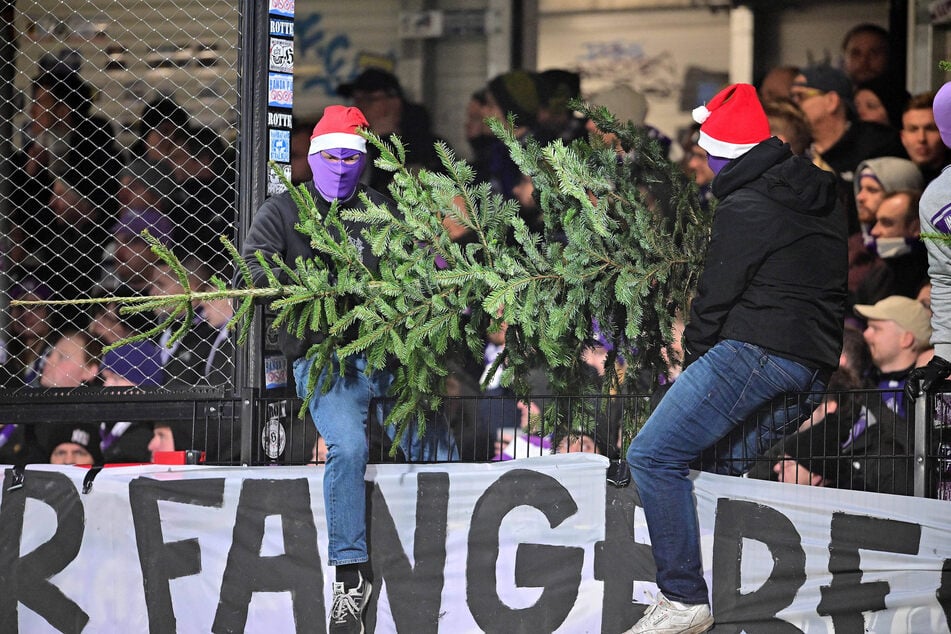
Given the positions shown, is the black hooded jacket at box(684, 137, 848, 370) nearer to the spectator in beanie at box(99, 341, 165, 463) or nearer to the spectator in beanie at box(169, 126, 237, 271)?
the spectator in beanie at box(99, 341, 165, 463)

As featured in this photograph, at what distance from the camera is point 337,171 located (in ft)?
16.1

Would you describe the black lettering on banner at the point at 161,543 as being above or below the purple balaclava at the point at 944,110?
below

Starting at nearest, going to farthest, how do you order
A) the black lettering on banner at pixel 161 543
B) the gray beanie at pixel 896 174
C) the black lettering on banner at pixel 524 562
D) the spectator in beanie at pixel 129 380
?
the black lettering on banner at pixel 524 562, the black lettering on banner at pixel 161 543, the spectator in beanie at pixel 129 380, the gray beanie at pixel 896 174

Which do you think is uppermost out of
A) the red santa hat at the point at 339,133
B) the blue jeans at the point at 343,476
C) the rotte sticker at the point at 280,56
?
the rotte sticker at the point at 280,56

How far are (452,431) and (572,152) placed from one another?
1340mm

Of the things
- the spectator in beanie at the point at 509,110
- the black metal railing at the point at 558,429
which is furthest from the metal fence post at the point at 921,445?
the spectator in beanie at the point at 509,110

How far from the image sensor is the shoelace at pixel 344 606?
4605 mm

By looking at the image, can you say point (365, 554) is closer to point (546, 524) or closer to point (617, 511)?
point (546, 524)

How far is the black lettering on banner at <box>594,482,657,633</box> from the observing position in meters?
4.46

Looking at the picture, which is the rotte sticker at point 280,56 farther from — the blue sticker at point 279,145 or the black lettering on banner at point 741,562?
the black lettering on banner at point 741,562

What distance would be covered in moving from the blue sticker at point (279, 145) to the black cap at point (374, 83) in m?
3.33

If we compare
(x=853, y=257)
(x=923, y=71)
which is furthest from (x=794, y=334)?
(x=923, y=71)

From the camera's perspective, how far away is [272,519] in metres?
4.92

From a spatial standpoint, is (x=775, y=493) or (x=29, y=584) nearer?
(x=775, y=493)
